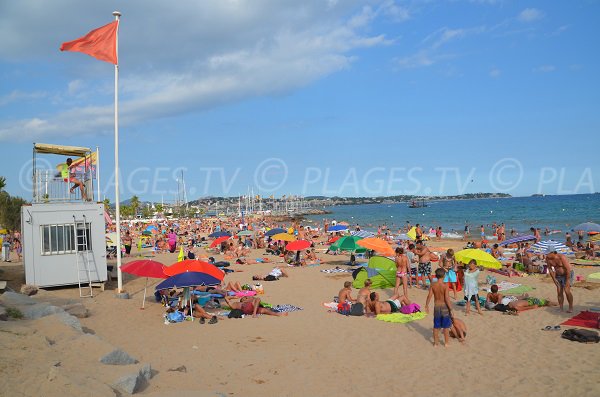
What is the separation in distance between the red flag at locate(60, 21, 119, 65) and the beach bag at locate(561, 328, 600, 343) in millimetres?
11897

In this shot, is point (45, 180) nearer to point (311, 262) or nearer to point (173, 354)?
point (173, 354)

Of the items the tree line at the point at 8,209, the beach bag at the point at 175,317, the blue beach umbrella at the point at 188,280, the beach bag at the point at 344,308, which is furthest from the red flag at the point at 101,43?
the tree line at the point at 8,209

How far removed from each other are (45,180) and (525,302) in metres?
13.1

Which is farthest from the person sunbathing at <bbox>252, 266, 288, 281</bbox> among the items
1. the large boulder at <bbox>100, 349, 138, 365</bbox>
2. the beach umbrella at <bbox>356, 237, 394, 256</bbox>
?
the large boulder at <bbox>100, 349, 138, 365</bbox>

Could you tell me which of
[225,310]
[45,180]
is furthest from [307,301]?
[45,180]

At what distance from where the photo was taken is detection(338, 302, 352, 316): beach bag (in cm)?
1037

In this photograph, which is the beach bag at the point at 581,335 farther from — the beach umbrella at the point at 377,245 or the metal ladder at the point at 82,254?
the metal ladder at the point at 82,254

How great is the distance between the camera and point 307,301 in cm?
1197

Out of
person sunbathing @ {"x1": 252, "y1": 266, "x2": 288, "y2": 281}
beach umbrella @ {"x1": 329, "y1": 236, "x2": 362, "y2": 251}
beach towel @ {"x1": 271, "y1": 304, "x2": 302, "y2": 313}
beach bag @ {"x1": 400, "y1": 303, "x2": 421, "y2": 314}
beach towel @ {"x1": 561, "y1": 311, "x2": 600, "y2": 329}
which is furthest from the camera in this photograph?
beach umbrella @ {"x1": 329, "y1": 236, "x2": 362, "y2": 251}

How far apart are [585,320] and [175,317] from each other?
8.39 m

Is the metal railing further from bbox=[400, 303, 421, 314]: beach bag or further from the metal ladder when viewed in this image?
bbox=[400, 303, 421, 314]: beach bag

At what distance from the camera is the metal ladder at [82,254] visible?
40.5 ft

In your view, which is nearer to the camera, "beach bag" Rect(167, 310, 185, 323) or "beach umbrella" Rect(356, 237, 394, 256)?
"beach bag" Rect(167, 310, 185, 323)

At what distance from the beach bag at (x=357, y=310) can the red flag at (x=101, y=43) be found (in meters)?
8.68
